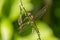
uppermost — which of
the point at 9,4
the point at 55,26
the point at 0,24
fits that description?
the point at 9,4

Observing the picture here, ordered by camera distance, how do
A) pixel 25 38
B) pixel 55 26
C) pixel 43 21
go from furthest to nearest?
pixel 55 26 → pixel 43 21 → pixel 25 38

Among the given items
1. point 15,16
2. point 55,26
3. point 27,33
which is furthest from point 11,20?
point 55,26

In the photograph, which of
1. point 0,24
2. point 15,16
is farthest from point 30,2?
point 0,24

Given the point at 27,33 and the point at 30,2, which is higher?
the point at 30,2

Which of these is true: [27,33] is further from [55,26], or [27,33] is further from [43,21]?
[55,26]

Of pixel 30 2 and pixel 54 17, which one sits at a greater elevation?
pixel 30 2

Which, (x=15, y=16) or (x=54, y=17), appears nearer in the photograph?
(x=15, y=16)

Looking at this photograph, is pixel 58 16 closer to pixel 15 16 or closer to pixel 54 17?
pixel 54 17

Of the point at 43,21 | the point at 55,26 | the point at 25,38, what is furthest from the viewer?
the point at 55,26

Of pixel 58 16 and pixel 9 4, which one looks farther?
pixel 58 16
